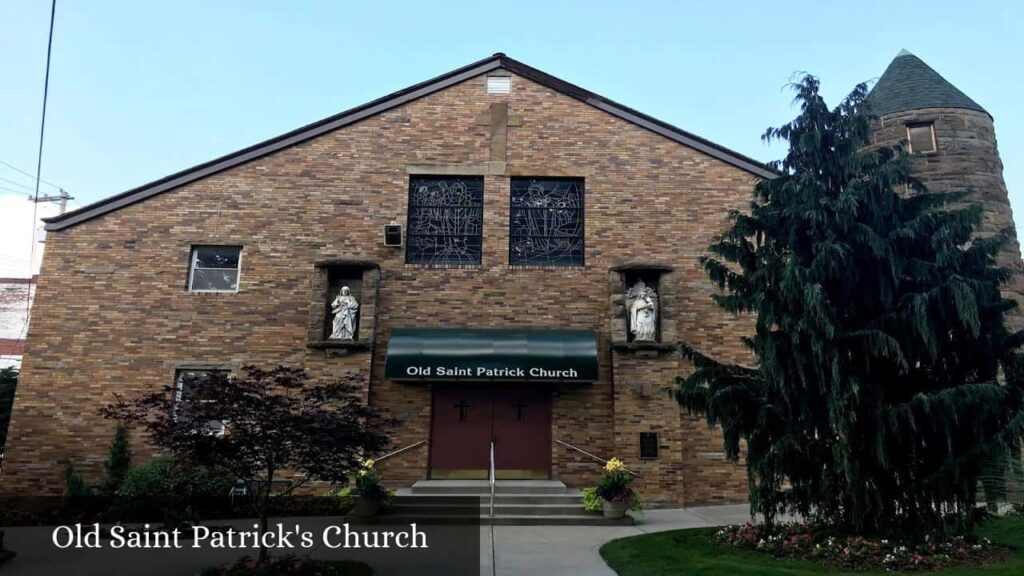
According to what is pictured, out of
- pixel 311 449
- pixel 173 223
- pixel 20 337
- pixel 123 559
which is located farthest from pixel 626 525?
pixel 20 337

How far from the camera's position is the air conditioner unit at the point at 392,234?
15812 mm

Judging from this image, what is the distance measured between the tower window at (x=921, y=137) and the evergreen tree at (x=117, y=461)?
19.8 m

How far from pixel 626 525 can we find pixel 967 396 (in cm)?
602

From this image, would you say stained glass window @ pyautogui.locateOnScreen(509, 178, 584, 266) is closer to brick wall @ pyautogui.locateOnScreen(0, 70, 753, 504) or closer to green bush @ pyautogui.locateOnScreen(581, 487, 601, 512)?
brick wall @ pyautogui.locateOnScreen(0, 70, 753, 504)

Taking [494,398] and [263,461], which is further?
[494,398]

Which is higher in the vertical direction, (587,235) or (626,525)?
(587,235)

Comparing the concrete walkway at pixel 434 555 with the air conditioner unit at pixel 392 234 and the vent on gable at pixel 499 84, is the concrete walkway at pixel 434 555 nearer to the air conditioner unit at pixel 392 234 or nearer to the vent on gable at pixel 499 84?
the air conditioner unit at pixel 392 234

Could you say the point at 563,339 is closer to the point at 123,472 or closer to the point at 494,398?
the point at 494,398

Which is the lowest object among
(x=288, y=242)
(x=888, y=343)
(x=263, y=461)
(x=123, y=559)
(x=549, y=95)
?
(x=123, y=559)

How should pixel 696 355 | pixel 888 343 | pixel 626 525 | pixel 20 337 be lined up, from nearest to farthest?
pixel 888 343, pixel 696 355, pixel 626 525, pixel 20 337

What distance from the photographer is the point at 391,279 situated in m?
15.8

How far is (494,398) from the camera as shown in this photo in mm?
15383

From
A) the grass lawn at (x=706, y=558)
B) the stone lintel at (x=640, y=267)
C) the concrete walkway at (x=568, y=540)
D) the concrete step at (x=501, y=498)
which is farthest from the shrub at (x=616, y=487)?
the stone lintel at (x=640, y=267)

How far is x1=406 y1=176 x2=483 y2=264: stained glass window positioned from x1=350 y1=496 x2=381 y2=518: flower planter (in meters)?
5.57
